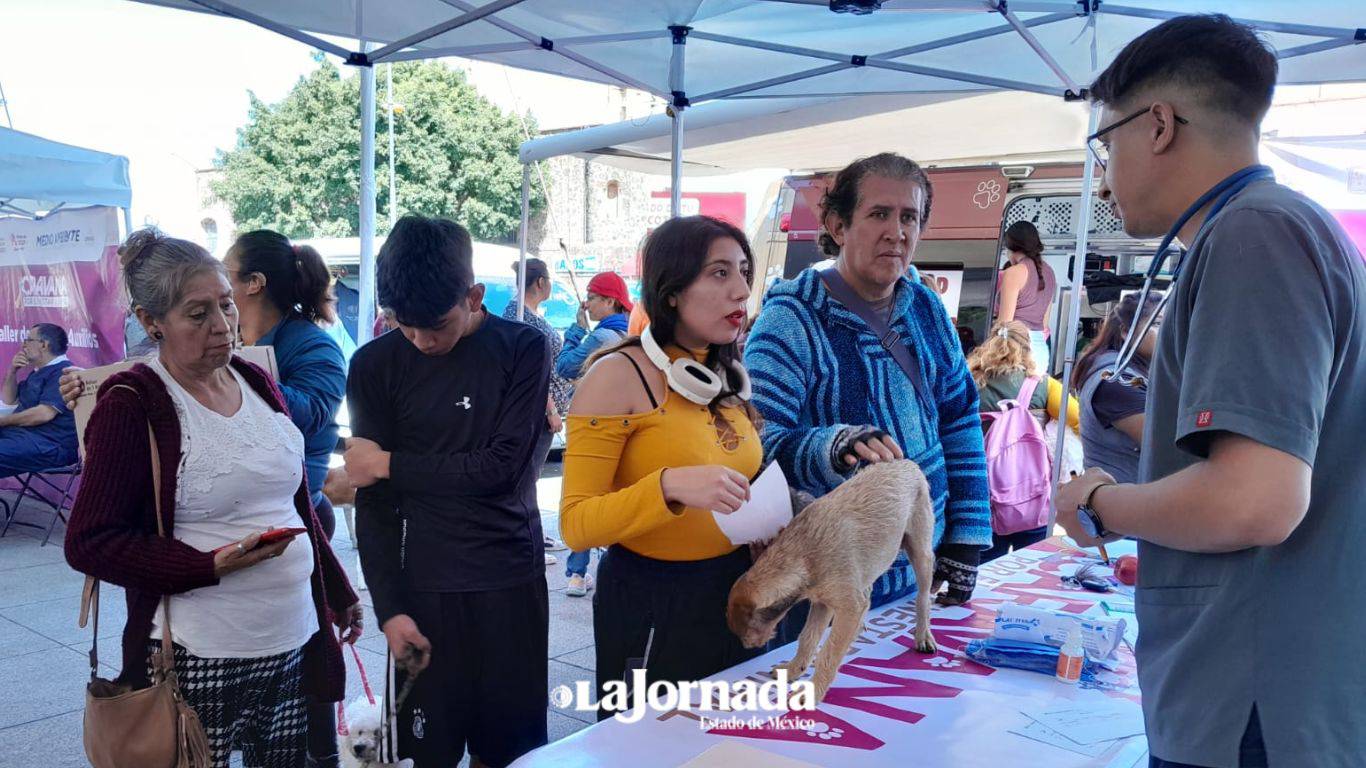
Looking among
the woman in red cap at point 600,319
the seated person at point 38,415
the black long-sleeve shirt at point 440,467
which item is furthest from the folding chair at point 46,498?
the black long-sleeve shirt at point 440,467

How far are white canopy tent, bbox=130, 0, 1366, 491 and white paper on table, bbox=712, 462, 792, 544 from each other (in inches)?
119

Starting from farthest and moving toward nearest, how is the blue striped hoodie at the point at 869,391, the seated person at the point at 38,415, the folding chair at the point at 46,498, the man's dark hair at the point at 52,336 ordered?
the man's dark hair at the point at 52,336
the folding chair at the point at 46,498
the seated person at the point at 38,415
the blue striped hoodie at the point at 869,391

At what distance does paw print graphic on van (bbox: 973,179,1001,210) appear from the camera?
23.0 feet

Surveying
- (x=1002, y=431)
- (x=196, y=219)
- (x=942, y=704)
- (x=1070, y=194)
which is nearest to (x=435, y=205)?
(x=196, y=219)

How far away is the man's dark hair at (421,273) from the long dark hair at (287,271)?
0.99m

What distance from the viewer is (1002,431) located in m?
4.39

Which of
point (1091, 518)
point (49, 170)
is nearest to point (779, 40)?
point (1091, 518)

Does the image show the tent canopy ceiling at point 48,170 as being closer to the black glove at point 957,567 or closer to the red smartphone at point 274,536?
the red smartphone at point 274,536

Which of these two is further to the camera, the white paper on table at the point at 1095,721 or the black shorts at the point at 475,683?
the black shorts at the point at 475,683

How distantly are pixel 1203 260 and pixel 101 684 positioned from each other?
7.43 ft

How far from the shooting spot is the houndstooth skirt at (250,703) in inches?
81.1

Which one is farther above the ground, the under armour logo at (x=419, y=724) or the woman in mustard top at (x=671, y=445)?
the woman in mustard top at (x=671, y=445)

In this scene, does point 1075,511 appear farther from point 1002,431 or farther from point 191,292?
point 1002,431

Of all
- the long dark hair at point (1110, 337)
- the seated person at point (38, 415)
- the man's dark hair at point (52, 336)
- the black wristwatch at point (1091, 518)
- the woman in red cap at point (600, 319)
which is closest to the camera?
the black wristwatch at point (1091, 518)
